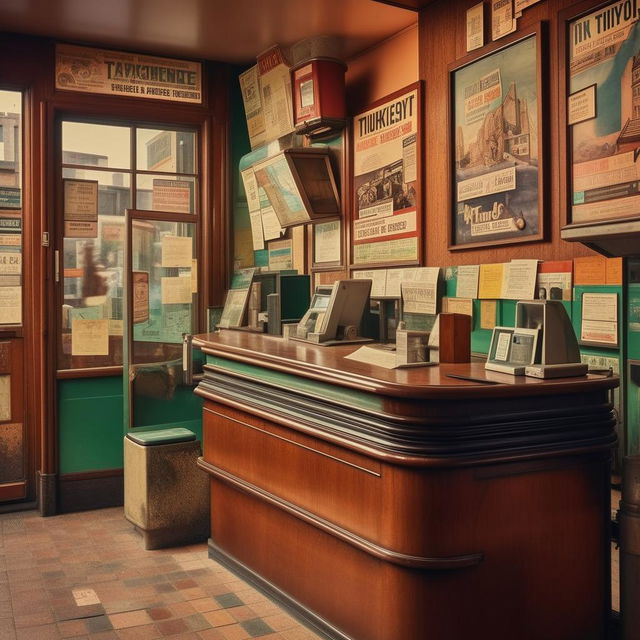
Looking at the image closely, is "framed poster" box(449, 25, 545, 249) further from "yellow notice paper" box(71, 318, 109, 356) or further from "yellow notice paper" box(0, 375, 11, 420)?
"yellow notice paper" box(0, 375, 11, 420)

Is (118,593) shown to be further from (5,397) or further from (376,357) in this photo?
(5,397)

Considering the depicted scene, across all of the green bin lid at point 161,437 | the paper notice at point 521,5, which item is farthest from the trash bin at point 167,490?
the paper notice at point 521,5

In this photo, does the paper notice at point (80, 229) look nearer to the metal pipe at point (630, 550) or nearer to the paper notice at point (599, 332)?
the paper notice at point (599, 332)

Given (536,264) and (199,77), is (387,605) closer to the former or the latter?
(536,264)

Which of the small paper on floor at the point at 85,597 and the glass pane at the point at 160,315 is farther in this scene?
the glass pane at the point at 160,315

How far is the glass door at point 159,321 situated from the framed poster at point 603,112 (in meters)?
2.72

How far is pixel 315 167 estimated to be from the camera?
4.54 meters

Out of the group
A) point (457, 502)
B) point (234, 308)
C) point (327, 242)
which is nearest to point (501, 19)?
point (327, 242)

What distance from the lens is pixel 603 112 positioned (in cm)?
282

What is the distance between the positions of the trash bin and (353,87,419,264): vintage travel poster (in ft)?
4.87

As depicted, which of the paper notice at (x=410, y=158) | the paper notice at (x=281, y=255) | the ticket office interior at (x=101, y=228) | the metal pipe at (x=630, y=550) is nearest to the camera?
the metal pipe at (x=630, y=550)

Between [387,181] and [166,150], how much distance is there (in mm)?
1873

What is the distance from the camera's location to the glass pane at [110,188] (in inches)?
198

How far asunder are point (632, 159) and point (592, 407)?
892mm
